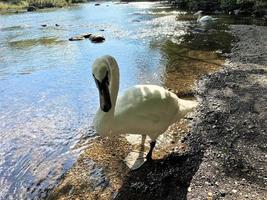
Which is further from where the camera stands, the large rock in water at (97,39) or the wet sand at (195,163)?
the large rock in water at (97,39)

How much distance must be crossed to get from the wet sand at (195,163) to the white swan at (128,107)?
1.96 feet

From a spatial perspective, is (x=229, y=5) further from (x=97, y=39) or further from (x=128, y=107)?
(x=128, y=107)

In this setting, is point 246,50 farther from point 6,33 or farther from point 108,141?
point 6,33

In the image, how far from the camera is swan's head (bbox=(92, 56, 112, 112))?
502 cm

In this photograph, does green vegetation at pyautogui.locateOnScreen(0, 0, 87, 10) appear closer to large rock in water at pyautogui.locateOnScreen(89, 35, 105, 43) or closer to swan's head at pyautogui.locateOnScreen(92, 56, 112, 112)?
large rock in water at pyautogui.locateOnScreen(89, 35, 105, 43)

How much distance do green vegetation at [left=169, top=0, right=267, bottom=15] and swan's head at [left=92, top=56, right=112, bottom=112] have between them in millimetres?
25086

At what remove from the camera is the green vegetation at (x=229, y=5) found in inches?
1091

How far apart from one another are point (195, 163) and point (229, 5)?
1167 inches

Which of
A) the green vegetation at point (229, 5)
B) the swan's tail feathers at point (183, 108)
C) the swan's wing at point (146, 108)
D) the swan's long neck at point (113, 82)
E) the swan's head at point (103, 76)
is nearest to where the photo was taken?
the swan's head at point (103, 76)

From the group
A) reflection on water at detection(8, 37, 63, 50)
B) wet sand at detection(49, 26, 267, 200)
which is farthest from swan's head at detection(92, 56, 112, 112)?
reflection on water at detection(8, 37, 63, 50)

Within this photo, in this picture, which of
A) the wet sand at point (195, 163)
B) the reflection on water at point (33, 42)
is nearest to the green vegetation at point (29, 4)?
the reflection on water at point (33, 42)

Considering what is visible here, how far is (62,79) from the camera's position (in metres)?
13.0

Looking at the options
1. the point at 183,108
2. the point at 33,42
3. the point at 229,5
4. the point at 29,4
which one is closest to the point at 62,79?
the point at 183,108

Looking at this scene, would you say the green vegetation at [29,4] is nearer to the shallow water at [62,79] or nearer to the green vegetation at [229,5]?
the green vegetation at [229,5]
